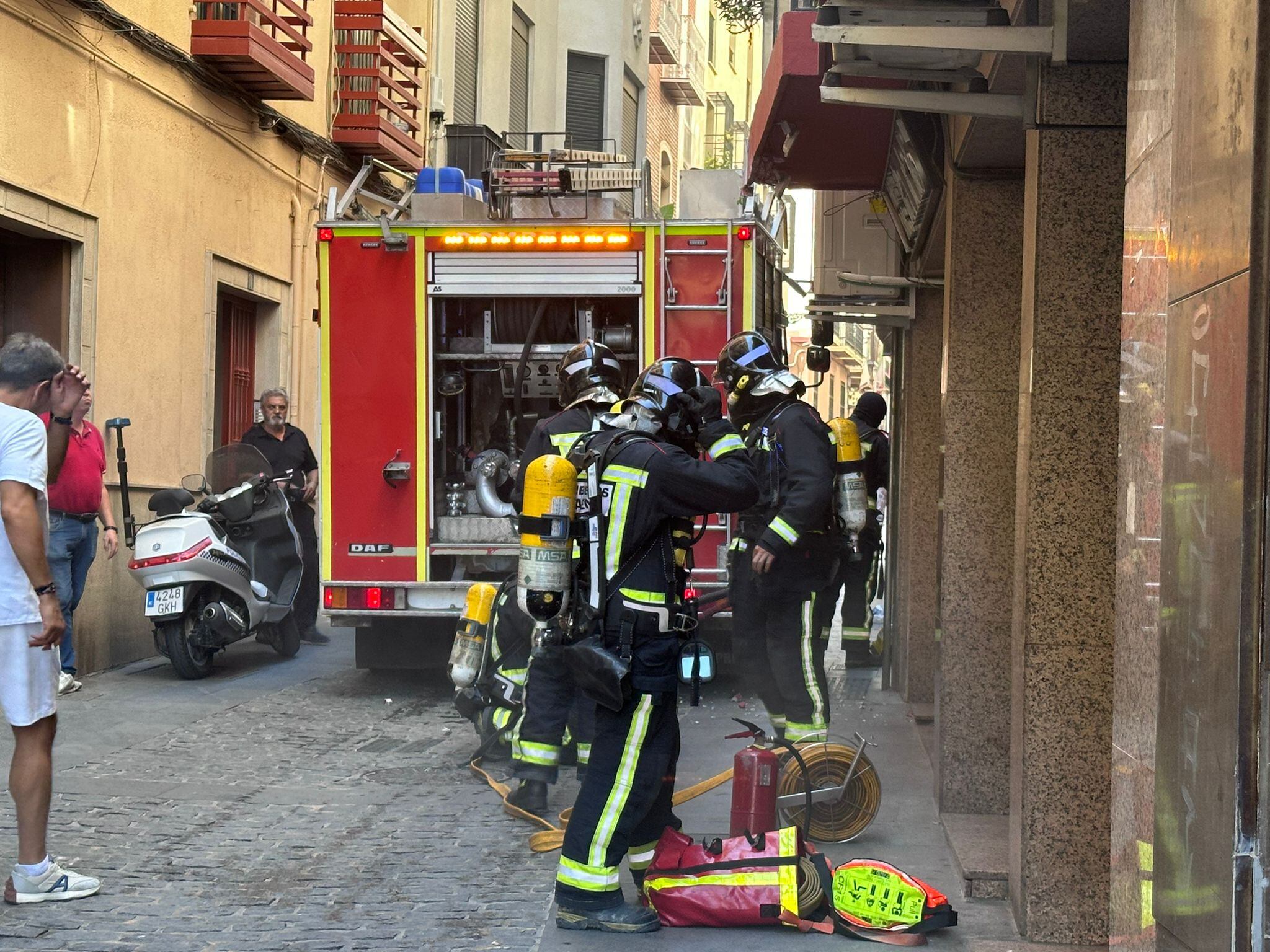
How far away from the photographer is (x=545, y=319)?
10.2 meters

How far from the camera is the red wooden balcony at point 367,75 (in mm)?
15883

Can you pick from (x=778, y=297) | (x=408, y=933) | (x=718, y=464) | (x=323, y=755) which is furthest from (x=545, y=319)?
(x=408, y=933)

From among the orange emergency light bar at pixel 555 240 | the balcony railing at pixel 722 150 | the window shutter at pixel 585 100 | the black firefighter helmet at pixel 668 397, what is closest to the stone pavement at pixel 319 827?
the black firefighter helmet at pixel 668 397

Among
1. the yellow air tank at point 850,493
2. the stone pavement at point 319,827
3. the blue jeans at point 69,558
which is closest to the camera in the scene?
the stone pavement at point 319,827

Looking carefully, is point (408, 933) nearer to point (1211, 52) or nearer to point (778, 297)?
point (1211, 52)

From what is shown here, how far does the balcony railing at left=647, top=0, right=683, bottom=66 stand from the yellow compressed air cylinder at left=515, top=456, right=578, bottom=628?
82.6ft

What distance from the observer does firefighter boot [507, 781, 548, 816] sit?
256 inches

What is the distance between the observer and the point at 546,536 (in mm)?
4973

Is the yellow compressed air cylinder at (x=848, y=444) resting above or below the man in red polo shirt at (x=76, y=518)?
above

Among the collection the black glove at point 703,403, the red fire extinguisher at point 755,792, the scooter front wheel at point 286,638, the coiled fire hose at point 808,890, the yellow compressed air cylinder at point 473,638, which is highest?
the black glove at point 703,403

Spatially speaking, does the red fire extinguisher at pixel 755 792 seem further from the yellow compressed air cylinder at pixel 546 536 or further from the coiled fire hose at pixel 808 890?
the yellow compressed air cylinder at pixel 546 536

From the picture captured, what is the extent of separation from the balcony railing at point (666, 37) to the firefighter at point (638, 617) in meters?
25.0

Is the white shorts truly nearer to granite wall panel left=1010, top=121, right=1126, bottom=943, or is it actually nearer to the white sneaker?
the white sneaker

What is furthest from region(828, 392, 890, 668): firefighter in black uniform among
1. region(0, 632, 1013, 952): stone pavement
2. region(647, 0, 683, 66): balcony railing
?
region(647, 0, 683, 66): balcony railing
